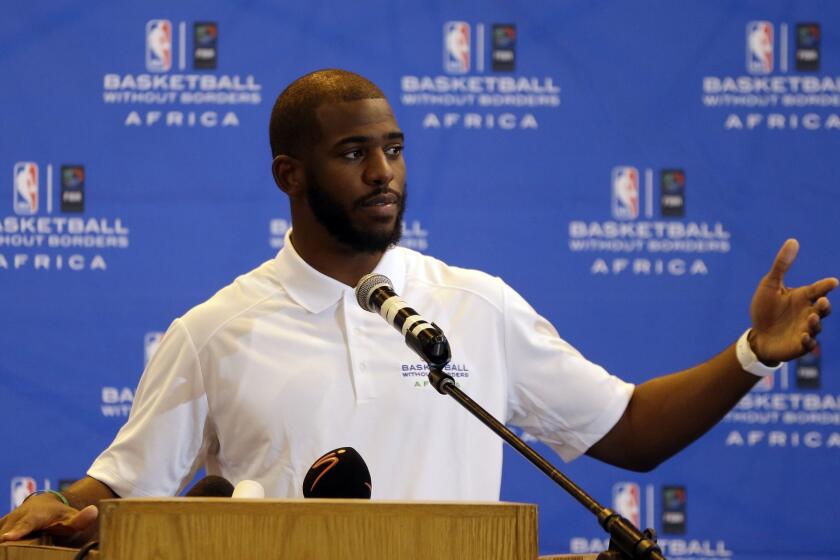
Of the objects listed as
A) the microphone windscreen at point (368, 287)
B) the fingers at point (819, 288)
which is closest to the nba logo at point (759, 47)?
the fingers at point (819, 288)

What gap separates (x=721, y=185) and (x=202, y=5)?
175 cm

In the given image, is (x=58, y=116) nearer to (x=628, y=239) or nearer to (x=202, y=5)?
(x=202, y=5)

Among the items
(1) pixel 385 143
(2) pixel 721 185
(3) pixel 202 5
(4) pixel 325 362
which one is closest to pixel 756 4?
(2) pixel 721 185

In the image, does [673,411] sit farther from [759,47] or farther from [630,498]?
[759,47]

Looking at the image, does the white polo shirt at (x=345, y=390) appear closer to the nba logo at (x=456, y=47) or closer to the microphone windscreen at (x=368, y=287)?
the microphone windscreen at (x=368, y=287)

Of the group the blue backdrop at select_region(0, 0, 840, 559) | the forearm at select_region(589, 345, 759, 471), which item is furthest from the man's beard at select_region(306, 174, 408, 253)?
the blue backdrop at select_region(0, 0, 840, 559)

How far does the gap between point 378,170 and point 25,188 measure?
1922 mm

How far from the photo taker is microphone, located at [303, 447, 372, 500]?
1662 mm

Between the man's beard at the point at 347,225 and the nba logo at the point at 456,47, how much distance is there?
156cm

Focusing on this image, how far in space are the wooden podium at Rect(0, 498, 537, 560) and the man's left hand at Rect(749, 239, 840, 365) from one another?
2.72ft

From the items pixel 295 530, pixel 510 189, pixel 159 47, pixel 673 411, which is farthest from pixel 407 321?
pixel 159 47

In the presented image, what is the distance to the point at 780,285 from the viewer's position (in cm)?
218

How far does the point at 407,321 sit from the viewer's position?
178cm

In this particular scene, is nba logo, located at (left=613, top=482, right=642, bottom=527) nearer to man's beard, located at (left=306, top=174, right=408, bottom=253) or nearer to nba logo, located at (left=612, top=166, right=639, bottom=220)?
nba logo, located at (left=612, top=166, right=639, bottom=220)
